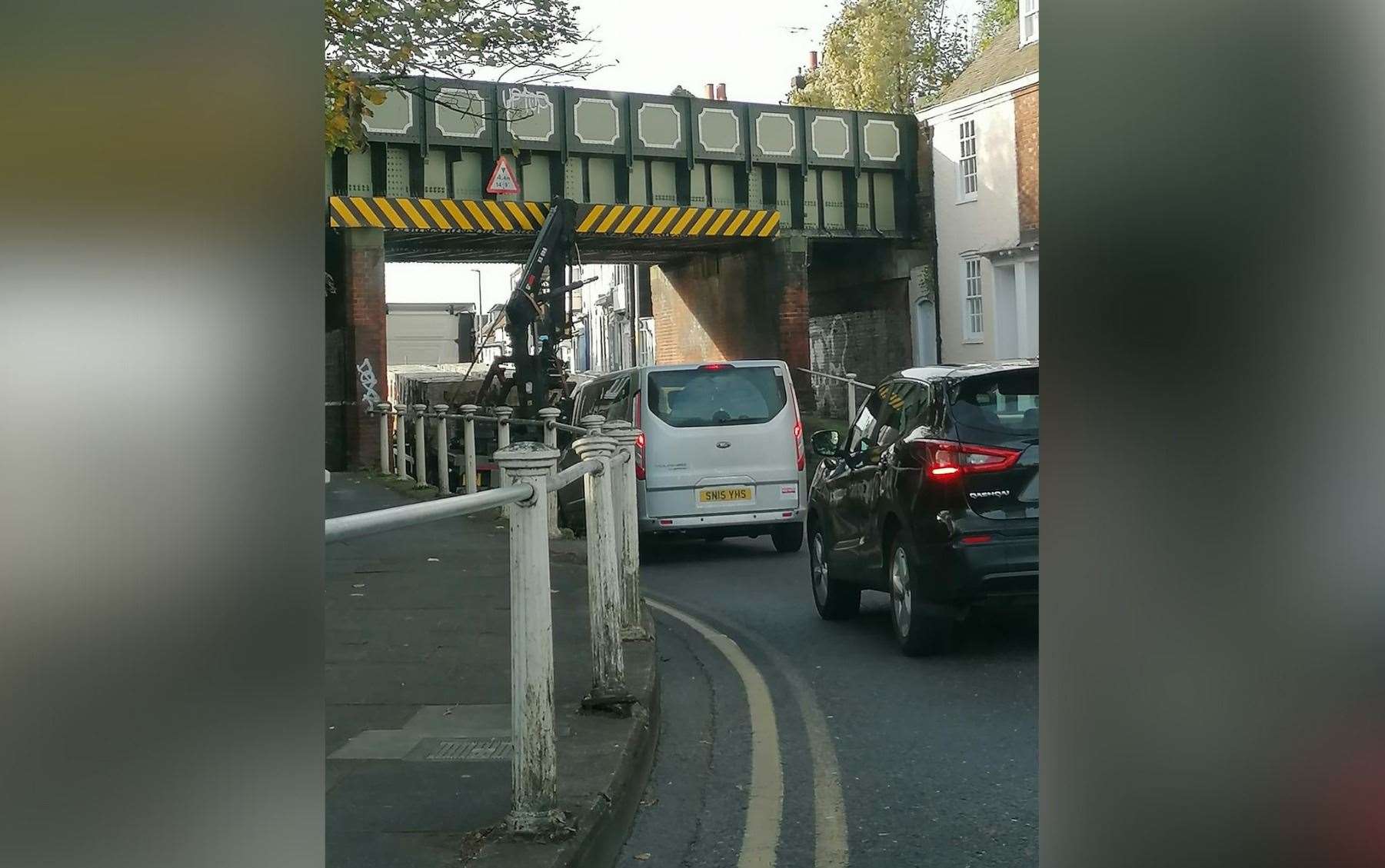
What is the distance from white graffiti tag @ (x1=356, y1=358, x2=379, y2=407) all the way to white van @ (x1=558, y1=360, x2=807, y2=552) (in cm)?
1109

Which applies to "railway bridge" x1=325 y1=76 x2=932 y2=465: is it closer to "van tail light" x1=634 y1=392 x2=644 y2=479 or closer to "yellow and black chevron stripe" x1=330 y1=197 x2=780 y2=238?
"yellow and black chevron stripe" x1=330 y1=197 x2=780 y2=238

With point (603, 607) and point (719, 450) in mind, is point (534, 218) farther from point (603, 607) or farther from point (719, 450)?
point (603, 607)

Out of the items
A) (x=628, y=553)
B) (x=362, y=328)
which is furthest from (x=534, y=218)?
(x=628, y=553)

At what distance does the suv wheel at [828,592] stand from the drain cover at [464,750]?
4.13 m

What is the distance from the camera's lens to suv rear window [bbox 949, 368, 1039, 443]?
24.9ft

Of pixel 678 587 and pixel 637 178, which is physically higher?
pixel 637 178

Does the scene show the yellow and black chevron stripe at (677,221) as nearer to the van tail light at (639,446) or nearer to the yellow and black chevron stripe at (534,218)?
the yellow and black chevron stripe at (534,218)

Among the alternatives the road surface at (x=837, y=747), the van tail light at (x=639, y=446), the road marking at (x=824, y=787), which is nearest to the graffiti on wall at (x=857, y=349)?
the van tail light at (x=639, y=446)

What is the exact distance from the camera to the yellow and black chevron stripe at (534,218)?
24359 millimetres

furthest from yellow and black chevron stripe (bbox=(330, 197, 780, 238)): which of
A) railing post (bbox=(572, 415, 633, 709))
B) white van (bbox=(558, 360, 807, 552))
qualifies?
railing post (bbox=(572, 415, 633, 709))

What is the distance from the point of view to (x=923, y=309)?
32375mm
